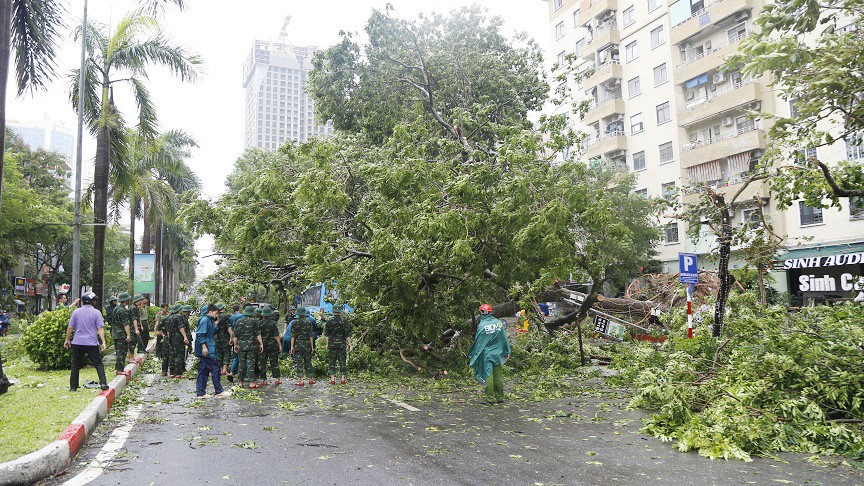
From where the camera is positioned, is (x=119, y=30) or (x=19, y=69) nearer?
(x=19, y=69)

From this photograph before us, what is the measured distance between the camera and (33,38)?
11.9 m

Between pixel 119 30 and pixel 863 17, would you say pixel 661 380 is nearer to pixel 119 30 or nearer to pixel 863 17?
pixel 863 17

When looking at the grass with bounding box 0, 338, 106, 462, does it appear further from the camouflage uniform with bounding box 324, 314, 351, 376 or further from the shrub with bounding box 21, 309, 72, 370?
the camouflage uniform with bounding box 324, 314, 351, 376

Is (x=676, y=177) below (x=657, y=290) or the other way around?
the other way around

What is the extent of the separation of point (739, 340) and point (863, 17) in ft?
15.5

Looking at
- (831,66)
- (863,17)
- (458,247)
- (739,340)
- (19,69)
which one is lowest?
(739,340)

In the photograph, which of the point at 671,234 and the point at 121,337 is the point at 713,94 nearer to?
the point at 671,234

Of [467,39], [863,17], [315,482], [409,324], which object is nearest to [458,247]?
[409,324]

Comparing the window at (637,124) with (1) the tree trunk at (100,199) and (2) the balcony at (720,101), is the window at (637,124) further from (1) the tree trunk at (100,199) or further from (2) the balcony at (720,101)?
(1) the tree trunk at (100,199)

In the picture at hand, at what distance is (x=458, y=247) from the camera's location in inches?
387

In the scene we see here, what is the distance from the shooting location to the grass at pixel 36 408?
603 centimetres

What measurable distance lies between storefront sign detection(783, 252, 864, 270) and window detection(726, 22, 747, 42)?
1121 cm

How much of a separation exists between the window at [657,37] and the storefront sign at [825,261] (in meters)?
15.1

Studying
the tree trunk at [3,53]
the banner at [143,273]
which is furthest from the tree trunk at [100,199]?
the banner at [143,273]
